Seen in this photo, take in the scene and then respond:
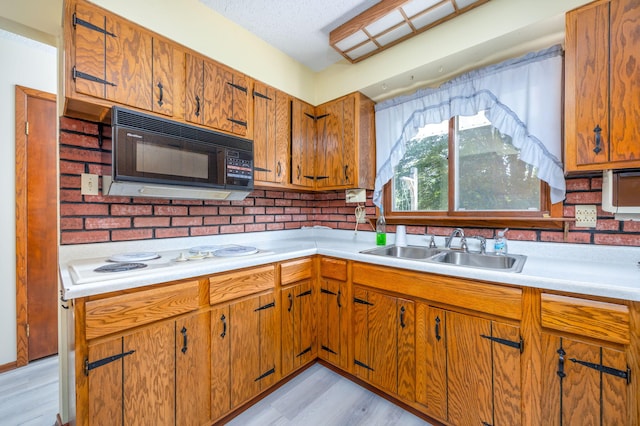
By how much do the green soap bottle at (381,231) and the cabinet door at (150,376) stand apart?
1585 mm

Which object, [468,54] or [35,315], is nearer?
[468,54]

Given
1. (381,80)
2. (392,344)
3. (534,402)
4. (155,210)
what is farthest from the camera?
(381,80)

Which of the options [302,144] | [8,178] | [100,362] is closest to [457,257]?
[302,144]

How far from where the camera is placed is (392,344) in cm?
165

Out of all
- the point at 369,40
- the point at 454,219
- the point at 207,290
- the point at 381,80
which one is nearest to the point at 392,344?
the point at 454,219

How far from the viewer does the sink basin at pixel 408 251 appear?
193 centimetres

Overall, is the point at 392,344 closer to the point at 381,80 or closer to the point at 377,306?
the point at 377,306

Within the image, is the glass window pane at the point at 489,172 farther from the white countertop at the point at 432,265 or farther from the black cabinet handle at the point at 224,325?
the black cabinet handle at the point at 224,325

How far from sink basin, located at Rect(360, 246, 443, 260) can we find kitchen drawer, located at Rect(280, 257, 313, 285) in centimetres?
46

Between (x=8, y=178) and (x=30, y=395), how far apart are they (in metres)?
1.59

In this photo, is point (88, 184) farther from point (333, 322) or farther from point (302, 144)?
point (333, 322)

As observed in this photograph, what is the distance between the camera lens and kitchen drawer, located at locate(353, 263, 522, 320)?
124 cm

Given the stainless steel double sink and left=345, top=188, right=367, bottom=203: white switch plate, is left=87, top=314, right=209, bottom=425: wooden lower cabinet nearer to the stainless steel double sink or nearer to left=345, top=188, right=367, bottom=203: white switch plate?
the stainless steel double sink

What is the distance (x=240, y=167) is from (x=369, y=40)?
1327mm
